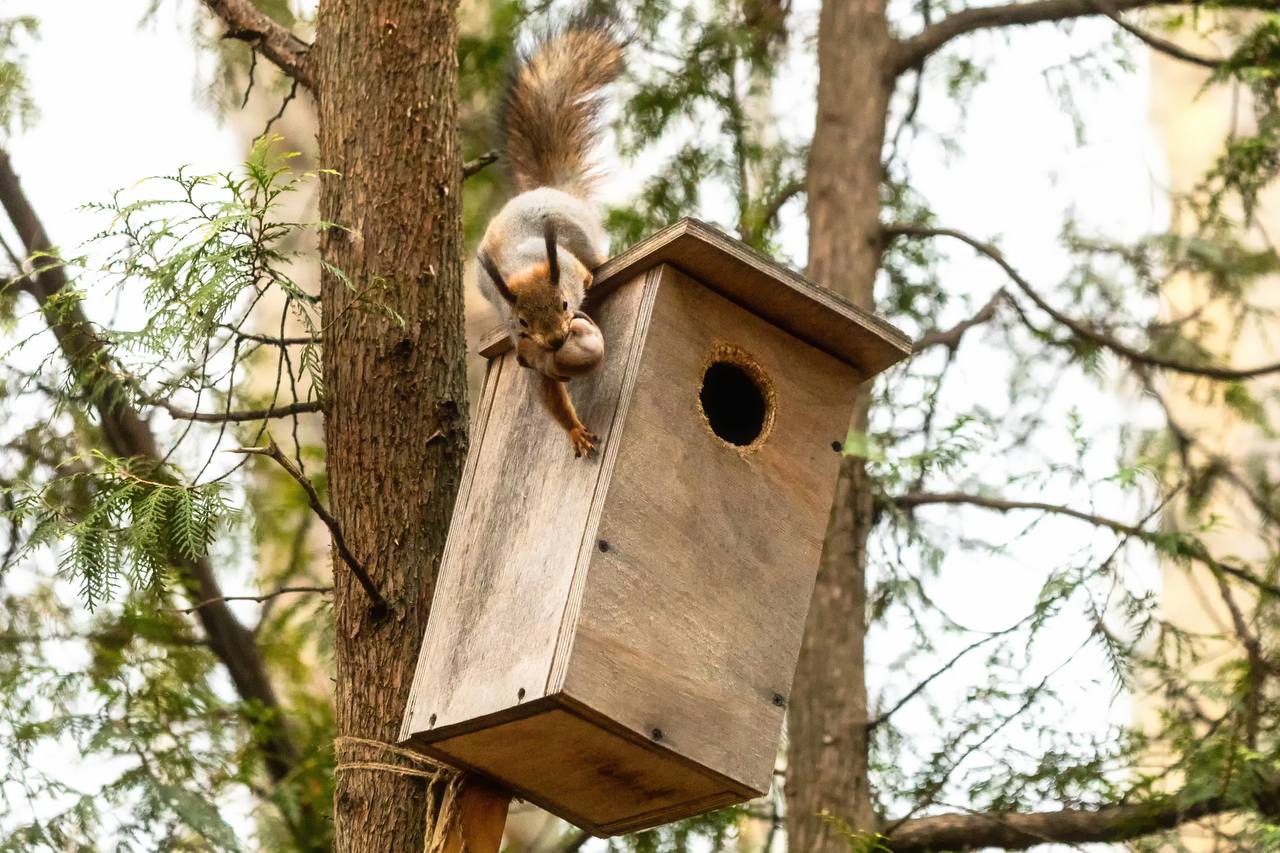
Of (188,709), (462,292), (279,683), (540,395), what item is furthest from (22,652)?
(540,395)

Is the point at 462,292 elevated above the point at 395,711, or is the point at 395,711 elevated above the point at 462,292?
the point at 462,292

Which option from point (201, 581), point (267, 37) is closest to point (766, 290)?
point (267, 37)

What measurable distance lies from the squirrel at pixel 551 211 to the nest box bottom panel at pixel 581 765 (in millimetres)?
468

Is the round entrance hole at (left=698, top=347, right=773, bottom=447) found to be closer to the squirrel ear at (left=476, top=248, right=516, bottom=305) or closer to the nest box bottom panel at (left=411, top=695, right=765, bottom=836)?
the squirrel ear at (left=476, top=248, right=516, bottom=305)

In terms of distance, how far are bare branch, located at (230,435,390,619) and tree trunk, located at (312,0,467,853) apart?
0.04m

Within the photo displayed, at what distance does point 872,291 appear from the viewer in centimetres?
509

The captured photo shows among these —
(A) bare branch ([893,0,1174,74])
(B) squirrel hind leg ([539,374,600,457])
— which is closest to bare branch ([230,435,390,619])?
(B) squirrel hind leg ([539,374,600,457])

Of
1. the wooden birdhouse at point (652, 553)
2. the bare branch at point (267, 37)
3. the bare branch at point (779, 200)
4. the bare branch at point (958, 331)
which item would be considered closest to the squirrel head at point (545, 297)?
the wooden birdhouse at point (652, 553)

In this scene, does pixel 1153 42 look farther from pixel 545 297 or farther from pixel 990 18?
pixel 545 297

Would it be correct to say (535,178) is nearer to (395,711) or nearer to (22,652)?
(395,711)

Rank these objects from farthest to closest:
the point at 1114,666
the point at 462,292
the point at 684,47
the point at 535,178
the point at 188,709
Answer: the point at 684,47
the point at 188,709
the point at 1114,666
the point at 535,178
the point at 462,292

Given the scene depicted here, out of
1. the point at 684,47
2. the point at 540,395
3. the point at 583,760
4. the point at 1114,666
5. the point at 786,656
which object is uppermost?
the point at 684,47

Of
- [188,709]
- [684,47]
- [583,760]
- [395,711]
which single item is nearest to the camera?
[583,760]

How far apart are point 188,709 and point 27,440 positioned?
871mm
